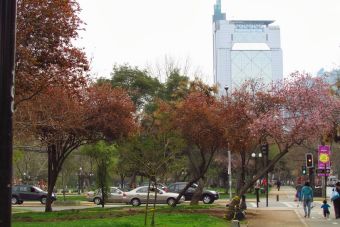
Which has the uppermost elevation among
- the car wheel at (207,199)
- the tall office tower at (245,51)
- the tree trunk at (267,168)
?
the tall office tower at (245,51)

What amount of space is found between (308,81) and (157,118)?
10.5 meters

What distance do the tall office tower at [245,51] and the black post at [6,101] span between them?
60.1 metres

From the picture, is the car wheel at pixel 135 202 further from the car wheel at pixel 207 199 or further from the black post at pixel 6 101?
the black post at pixel 6 101

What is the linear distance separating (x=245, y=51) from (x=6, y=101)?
122018 mm

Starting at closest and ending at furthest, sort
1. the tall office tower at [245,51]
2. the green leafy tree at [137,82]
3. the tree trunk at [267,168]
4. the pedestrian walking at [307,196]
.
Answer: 1. the tree trunk at [267,168]
2. the pedestrian walking at [307,196]
3. the green leafy tree at [137,82]
4. the tall office tower at [245,51]

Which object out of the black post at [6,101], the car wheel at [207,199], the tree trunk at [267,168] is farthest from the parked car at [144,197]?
the black post at [6,101]

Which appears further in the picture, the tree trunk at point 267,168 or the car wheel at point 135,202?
the car wheel at point 135,202

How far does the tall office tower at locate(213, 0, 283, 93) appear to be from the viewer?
9091 centimetres

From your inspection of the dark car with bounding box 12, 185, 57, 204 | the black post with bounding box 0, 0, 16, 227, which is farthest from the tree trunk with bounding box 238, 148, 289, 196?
the dark car with bounding box 12, 185, 57, 204

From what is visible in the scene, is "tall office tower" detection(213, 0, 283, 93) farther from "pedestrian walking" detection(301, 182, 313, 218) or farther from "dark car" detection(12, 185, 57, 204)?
"pedestrian walking" detection(301, 182, 313, 218)

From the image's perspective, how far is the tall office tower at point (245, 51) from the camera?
298ft

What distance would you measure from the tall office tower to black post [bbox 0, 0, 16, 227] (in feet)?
197

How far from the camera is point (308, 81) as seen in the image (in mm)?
21750

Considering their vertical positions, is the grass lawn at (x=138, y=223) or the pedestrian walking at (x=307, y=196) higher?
the pedestrian walking at (x=307, y=196)
